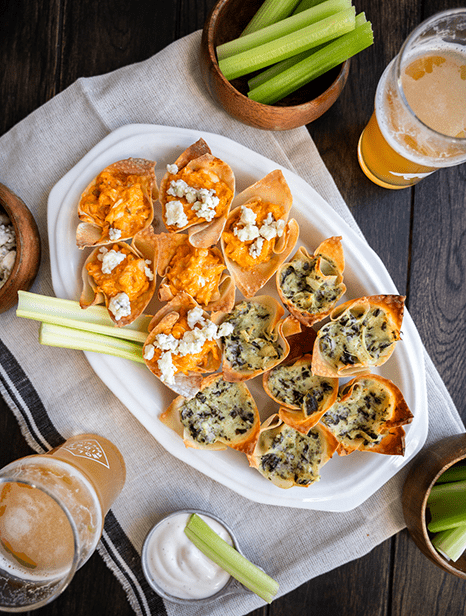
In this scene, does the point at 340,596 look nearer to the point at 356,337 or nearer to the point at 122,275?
the point at 356,337

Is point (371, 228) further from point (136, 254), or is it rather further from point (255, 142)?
point (136, 254)

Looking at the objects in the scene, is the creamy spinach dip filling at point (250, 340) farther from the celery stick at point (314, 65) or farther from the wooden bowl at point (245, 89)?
the celery stick at point (314, 65)

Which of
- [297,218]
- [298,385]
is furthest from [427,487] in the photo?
[297,218]

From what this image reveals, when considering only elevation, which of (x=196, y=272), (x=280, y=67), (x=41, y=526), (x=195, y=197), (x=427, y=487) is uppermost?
(x=280, y=67)

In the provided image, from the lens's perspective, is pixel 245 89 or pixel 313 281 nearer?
pixel 313 281

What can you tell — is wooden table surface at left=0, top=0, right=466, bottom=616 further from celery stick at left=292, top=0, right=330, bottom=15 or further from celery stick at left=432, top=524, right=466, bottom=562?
celery stick at left=292, top=0, right=330, bottom=15
